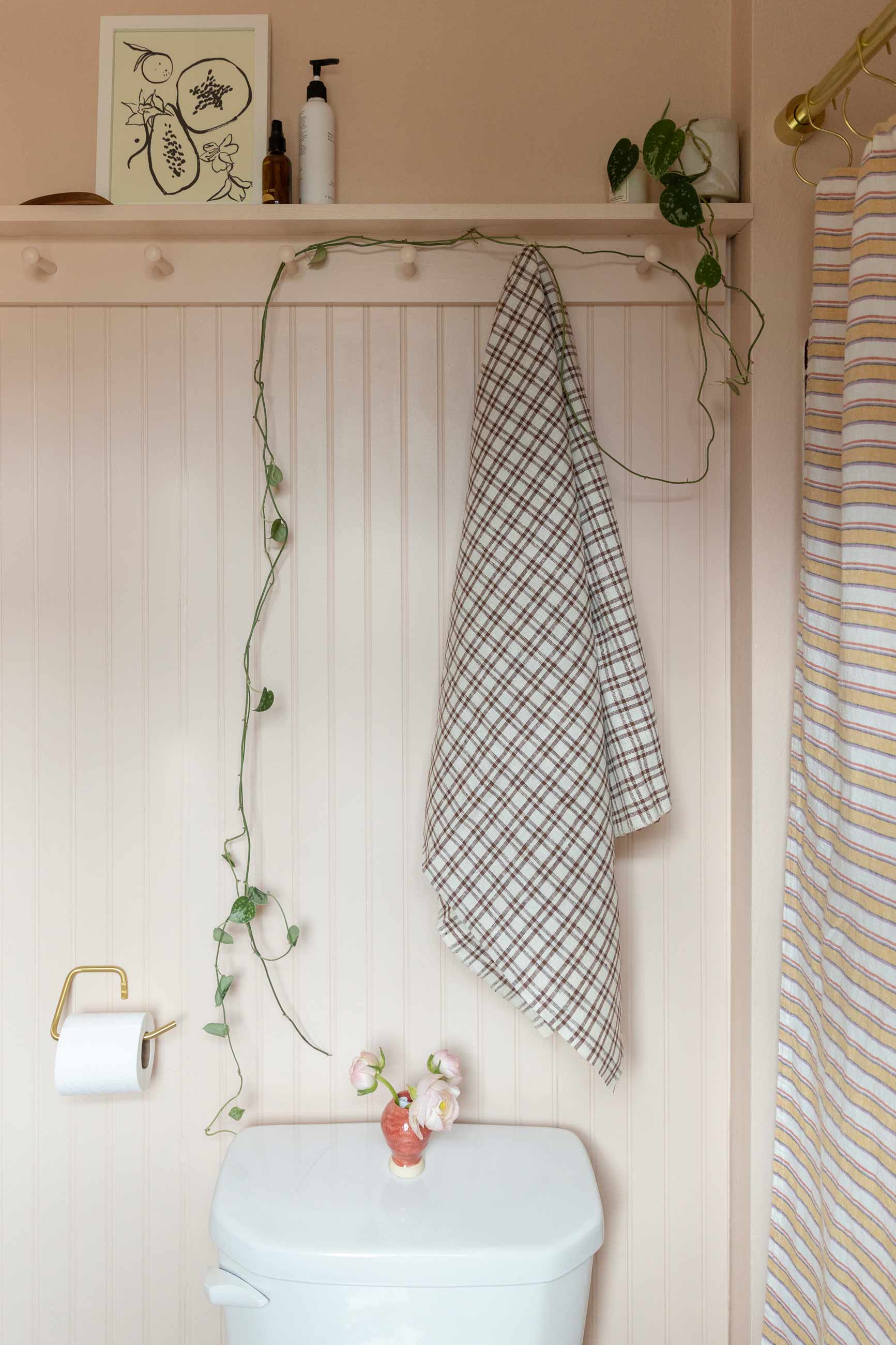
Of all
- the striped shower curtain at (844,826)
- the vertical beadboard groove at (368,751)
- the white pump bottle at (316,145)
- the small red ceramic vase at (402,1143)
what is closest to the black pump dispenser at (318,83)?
the white pump bottle at (316,145)

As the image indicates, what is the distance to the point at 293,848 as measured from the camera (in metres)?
1.15

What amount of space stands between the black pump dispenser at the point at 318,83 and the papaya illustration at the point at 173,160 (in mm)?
160

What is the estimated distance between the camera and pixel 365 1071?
1040 mm

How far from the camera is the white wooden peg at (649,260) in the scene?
1052 mm

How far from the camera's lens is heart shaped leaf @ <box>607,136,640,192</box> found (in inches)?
41.5

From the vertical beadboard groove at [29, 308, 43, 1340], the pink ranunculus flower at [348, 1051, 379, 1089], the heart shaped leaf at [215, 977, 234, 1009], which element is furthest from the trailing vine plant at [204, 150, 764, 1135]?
the vertical beadboard groove at [29, 308, 43, 1340]

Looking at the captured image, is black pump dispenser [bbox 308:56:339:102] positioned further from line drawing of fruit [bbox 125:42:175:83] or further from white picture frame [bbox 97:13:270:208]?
line drawing of fruit [bbox 125:42:175:83]

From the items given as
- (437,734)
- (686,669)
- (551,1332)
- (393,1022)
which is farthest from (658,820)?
(551,1332)

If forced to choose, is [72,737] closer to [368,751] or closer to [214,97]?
[368,751]

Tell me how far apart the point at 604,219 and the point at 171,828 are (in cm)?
→ 91

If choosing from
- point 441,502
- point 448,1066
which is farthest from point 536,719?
point 448,1066

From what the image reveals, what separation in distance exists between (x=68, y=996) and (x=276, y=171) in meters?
1.04

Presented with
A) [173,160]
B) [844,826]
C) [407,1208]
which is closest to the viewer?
[844,826]

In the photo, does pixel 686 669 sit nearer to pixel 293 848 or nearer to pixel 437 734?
pixel 437 734
